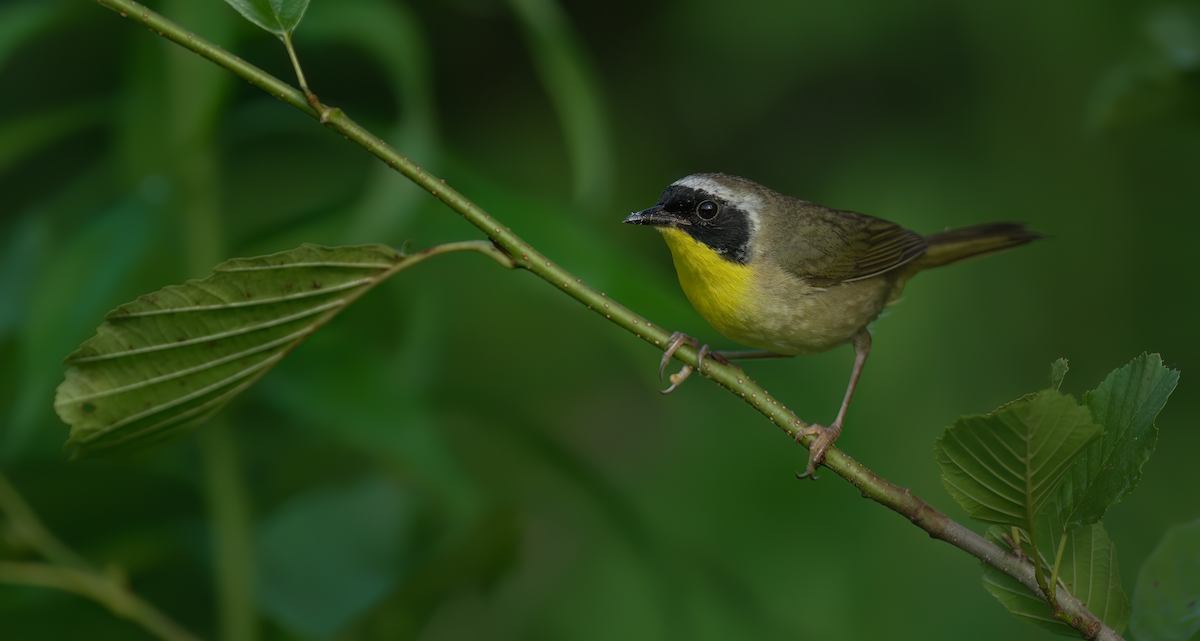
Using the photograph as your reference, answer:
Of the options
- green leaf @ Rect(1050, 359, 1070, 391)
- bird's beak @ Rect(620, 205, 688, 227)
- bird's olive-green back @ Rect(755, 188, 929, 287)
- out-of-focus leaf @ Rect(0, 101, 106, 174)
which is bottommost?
green leaf @ Rect(1050, 359, 1070, 391)

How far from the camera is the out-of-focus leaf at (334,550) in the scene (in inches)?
88.3

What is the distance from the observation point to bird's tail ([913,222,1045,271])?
252 cm

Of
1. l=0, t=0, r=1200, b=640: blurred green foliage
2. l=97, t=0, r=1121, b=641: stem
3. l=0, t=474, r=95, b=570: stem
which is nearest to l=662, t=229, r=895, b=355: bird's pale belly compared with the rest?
l=0, t=0, r=1200, b=640: blurred green foliage

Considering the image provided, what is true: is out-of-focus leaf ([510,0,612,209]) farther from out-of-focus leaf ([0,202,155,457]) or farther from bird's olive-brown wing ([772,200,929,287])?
out-of-focus leaf ([0,202,155,457])

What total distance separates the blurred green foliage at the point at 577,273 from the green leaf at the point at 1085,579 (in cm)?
108

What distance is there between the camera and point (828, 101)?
4699 mm

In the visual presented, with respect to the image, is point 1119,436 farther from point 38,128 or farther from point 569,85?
point 38,128

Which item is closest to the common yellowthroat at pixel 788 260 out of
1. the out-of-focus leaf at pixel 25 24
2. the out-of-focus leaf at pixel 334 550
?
the out-of-focus leaf at pixel 334 550

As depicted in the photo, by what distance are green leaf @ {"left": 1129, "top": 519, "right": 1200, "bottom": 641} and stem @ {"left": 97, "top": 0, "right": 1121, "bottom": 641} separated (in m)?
0.05

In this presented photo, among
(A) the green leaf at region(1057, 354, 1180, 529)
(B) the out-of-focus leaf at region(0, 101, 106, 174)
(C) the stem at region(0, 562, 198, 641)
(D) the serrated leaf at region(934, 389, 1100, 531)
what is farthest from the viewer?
(B) the out-of-focus leaf at region(0, 101, 106, 174)

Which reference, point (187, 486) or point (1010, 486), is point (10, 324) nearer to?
point (187, 486)

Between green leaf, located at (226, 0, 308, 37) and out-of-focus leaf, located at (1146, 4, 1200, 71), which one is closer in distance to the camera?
green leaf, located at (226, 0, 308, 37)

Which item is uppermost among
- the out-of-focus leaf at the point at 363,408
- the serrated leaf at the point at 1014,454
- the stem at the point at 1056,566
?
the out-of-focus leaf at the point at 363,408

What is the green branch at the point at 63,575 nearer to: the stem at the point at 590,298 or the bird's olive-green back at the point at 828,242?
the stem at the point at 590,298
